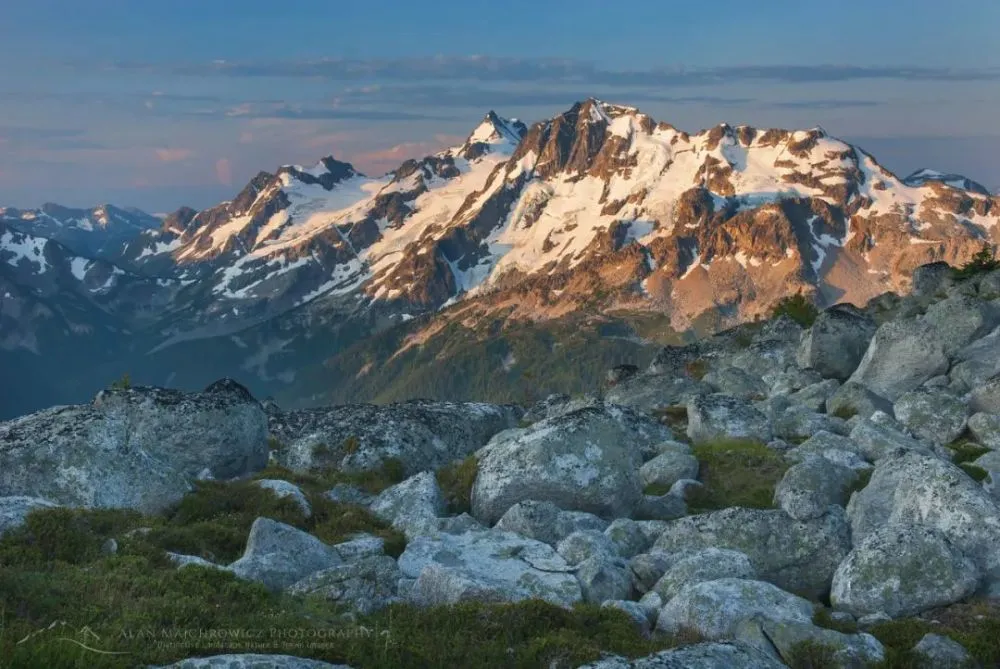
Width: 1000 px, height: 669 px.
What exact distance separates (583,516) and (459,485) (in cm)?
678

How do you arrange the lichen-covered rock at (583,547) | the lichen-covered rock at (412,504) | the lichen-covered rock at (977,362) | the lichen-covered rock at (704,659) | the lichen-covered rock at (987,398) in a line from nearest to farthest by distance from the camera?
the lichen-covered rock at (704,659) → the lichen-covered rock at (583,547) → the lichen-covered rock at (412,504) → the lichen-covered rock at (987,398) → the lichen-covered rock at (977,362)

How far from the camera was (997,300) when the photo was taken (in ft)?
204

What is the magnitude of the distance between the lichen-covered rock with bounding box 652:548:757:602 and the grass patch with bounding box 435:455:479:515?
11.3 metres

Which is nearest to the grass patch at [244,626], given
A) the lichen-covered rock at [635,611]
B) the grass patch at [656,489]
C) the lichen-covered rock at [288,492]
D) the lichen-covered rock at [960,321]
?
the lichen-covered rock at [635,611]

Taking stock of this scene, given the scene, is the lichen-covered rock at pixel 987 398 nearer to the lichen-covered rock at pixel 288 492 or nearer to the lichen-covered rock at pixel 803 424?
the lichen-covered rock at pixel 803 424

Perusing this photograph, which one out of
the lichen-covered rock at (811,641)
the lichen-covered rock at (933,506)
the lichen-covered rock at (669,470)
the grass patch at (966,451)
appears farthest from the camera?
the grass patch at (966,451)

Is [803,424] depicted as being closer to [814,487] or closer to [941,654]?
[814,487]

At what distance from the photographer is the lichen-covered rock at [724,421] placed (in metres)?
41.2

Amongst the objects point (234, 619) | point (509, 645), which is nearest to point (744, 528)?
point (509, 645)

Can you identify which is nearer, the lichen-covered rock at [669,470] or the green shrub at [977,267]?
the lichen-covered rock at [669,470]

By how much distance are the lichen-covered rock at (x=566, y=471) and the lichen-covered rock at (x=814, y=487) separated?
536cm

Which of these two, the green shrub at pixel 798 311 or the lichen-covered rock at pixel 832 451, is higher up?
the lichen-covered rock at pixel 832 451

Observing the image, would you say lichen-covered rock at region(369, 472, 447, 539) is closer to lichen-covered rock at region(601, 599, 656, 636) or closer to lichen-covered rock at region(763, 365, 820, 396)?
lichen-covered rock at region(601, 599, 656, 636)

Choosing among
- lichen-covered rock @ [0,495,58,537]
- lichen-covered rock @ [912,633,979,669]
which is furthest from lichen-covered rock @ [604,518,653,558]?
lichen-covered rock @ [0,495,58,537]
